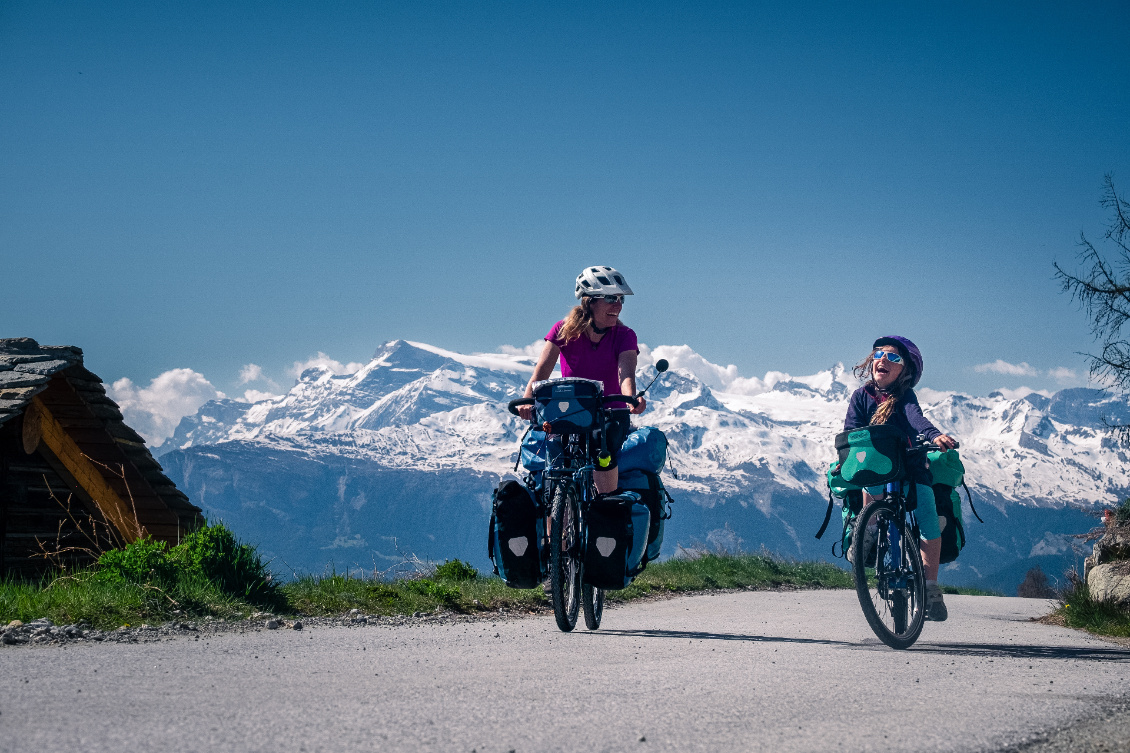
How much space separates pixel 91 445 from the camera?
12.1 m

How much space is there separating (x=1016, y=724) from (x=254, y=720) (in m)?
2.82

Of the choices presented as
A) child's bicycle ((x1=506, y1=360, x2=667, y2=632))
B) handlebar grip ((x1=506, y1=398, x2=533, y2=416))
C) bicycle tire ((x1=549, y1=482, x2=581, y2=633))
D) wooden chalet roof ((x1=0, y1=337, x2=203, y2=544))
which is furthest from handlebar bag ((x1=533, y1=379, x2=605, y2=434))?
wooden chalet roof ((x1=0, y1=337, x2=203, y2=544))

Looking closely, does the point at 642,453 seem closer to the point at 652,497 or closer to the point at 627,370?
the point at 652,497

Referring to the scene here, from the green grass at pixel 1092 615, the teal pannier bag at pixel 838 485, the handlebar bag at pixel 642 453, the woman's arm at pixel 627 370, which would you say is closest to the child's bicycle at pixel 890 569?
the teal pannier bag at pixel 838 485

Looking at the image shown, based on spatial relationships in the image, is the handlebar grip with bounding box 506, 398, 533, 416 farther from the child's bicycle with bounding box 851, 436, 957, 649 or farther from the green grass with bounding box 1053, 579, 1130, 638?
the green grass with bounding box 1053, 579, 1130, 638

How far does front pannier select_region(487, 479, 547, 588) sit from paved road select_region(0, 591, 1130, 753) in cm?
40

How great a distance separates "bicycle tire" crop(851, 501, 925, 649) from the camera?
592cm

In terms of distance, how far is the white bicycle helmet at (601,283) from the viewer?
22.1ft

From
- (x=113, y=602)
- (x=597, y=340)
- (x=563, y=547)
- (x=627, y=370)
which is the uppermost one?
(x=597, y=340)

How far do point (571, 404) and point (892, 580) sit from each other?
2.44 meters

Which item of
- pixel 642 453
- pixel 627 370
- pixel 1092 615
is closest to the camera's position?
pixel 642 453

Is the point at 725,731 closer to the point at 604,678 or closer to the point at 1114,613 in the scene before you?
the point at 604,678

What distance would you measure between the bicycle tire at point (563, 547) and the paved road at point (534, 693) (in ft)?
0.72

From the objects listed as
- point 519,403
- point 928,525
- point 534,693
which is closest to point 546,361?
point 519,403
